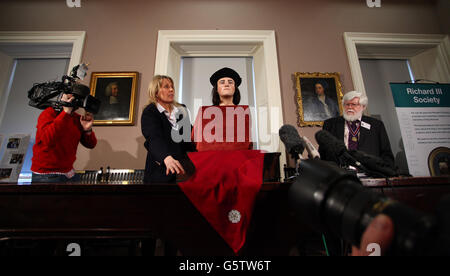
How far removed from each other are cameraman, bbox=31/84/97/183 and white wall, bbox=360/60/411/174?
3532 millimetres

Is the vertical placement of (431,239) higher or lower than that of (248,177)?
lower

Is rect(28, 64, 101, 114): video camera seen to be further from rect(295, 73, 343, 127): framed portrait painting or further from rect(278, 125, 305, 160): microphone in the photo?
rect(295, 73, 343, 127): framed portrait painting

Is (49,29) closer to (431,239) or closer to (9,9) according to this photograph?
(9,9)

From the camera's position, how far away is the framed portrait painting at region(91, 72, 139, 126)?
237 centimetres

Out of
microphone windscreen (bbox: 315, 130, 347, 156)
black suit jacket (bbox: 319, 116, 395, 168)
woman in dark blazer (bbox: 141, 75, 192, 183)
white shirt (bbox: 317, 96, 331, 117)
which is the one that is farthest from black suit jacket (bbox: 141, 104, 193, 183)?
white shirt (bbox: 317, 96, 331, 117)

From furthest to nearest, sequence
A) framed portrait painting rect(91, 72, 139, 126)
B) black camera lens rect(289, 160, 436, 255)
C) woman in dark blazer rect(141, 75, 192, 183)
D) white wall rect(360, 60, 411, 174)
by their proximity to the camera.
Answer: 1. white wall rect(360, 60, 411, 174)
2. framed portrait painting rect(91, 72, 139, 126)
3. woman in dark blazer rect(141, 75, 192, 183)
4. black camera lens rect(289, 160, 436, 255)

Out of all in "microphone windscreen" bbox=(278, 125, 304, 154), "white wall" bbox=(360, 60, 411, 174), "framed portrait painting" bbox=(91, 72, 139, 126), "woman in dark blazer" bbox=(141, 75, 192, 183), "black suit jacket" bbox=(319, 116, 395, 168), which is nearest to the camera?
"microphone windscreen" bbox=(278, 125, 304, 154)

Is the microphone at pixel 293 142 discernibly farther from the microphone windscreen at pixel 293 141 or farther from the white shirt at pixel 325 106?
the white shirt at pixel 325 106

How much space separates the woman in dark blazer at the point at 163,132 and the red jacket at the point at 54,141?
596 millimetres

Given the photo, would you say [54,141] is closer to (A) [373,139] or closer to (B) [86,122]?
(B) [86,122]

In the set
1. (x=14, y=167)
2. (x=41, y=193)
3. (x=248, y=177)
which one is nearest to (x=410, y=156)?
(x=248, y=177)

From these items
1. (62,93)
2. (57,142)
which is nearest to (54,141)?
(57,142)
